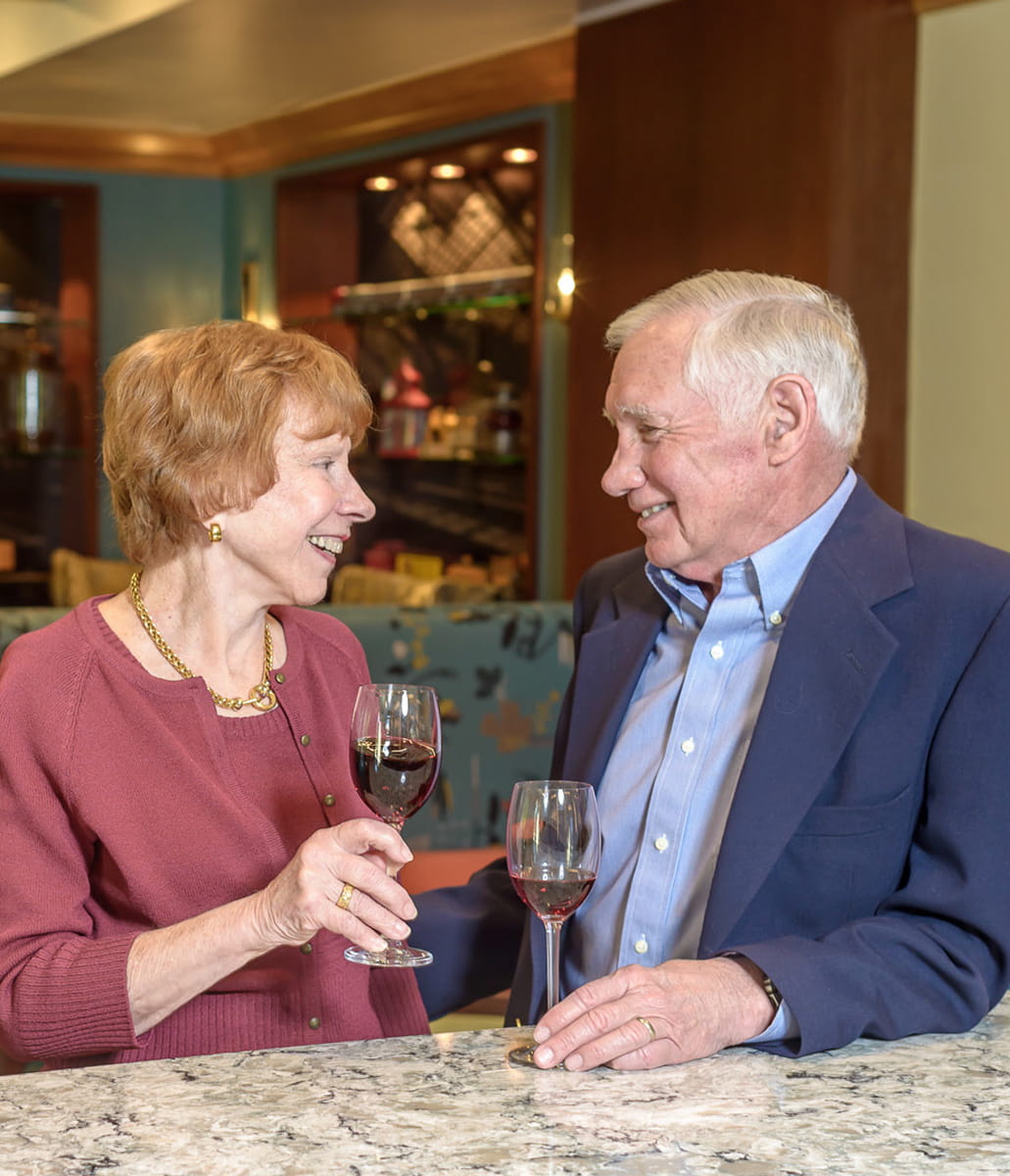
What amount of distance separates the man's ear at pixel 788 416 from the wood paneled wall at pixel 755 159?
92.2 inches

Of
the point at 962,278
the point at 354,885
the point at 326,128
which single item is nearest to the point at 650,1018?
the point at 354,885

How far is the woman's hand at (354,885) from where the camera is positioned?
1337 mm

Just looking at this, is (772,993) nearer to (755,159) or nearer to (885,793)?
(885,793)

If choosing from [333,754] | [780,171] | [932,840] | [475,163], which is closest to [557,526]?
[475,163]

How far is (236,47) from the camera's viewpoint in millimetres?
5613

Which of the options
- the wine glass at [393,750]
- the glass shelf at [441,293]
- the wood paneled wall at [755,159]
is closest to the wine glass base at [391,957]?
the wine glass at [393,750]

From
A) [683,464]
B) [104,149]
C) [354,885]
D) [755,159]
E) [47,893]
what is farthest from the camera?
[104,149]

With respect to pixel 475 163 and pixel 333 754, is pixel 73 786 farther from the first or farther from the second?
pixel 475 163

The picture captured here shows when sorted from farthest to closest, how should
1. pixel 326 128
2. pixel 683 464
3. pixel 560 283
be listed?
pixel 326 128, pixel 560 283, pixel 683 464

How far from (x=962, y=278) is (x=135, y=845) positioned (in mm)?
2953

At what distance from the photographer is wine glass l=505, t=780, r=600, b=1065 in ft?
4.21

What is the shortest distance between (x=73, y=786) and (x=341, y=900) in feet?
1.40

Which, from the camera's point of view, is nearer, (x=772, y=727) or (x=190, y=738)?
(x=772, y=727)

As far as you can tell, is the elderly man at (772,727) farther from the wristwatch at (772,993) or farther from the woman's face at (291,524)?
the woman's face at (291,524)
